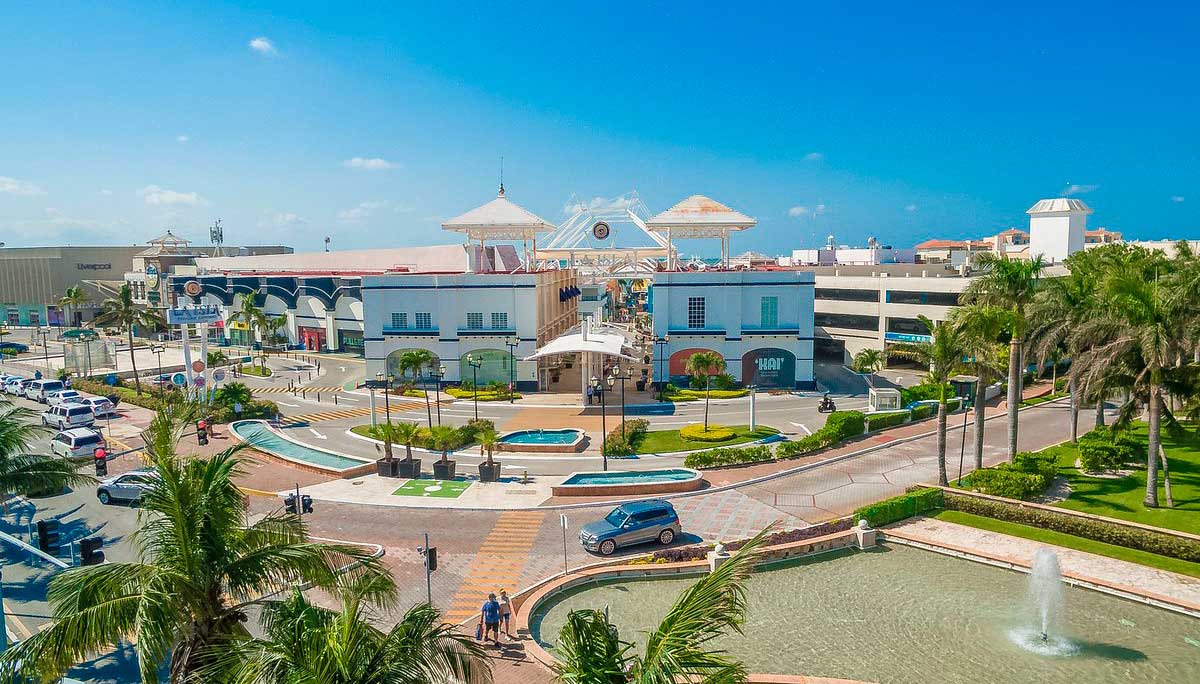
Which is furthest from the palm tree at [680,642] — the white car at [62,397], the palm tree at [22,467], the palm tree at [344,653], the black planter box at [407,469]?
the white car at [62,397]

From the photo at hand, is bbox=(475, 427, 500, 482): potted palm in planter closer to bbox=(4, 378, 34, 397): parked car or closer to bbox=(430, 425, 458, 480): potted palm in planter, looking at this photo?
bbox=(430, 425, 458, 480): potted palm in planter

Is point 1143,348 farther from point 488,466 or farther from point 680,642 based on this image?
point 488,466

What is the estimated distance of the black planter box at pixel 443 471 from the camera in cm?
3147

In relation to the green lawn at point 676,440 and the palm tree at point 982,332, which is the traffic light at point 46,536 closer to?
the green lawn at point 676,440

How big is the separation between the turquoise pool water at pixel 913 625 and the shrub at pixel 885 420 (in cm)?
1725

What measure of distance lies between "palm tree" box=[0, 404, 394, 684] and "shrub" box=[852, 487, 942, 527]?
61.8ft

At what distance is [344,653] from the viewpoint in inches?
300

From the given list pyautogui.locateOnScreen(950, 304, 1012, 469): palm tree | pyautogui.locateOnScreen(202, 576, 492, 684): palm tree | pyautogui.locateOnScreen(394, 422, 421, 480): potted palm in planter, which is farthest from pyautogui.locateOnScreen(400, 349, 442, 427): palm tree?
pyautogui.locateOnScreen(202, 576, 492, 684): palm tree

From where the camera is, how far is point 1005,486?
2617cm

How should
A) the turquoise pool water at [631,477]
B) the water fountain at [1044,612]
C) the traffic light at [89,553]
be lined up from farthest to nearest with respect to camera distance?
the turquoise pool water at [631,477] → the water fountain at [1044,612] → the traffic light at [89,553]

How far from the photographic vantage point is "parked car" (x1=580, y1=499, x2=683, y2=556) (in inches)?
909

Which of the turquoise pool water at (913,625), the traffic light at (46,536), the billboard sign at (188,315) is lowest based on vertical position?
the turquoise pool water at (913,625)

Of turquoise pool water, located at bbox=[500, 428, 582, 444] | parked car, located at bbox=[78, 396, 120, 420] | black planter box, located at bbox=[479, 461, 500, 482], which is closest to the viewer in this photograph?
black planter box, located at bbox=[479, 461, 500, 482]

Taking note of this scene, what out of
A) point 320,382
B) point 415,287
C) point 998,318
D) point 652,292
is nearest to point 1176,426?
point 998,318
